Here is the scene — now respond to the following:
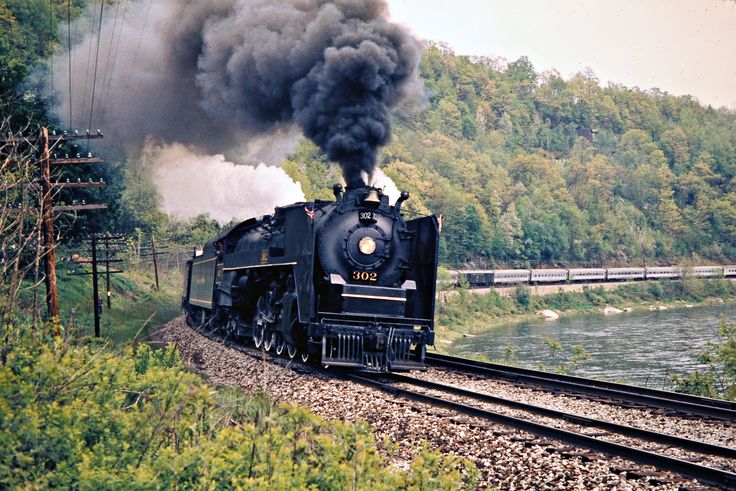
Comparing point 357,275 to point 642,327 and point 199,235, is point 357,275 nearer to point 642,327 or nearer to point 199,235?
point 642,327

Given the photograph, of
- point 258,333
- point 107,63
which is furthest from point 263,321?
point 107,63

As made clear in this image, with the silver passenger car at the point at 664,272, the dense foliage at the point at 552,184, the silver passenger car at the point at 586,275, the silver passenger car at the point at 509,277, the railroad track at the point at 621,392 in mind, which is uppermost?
the dense foliage at the point at 552,184

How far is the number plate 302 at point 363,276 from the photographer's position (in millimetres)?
15656

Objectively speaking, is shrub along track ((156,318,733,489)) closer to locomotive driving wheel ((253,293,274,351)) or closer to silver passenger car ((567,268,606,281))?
locomotive driving wheel ((253,293,274,351))

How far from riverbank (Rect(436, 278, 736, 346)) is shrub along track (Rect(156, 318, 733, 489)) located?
3679 cm

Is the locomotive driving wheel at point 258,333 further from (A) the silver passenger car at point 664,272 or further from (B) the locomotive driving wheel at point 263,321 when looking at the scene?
(A) the silver passenger car at point 664,272

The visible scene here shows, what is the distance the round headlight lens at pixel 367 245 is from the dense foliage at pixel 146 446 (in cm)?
878

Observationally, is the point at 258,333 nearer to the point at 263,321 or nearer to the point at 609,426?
the point at 263,321

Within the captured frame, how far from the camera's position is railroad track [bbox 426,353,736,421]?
38.9ft

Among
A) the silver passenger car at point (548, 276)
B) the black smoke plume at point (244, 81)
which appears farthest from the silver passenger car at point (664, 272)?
the black smoke plume at point (244, 81)

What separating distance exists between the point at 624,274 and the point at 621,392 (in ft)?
261

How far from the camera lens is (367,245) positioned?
1573cm

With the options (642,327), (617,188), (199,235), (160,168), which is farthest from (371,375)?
(617,188)

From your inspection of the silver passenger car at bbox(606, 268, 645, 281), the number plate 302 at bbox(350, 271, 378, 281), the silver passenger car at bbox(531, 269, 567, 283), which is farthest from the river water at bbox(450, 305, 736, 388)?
the silver passenger car at bbox(606, 268, 645, 281)
